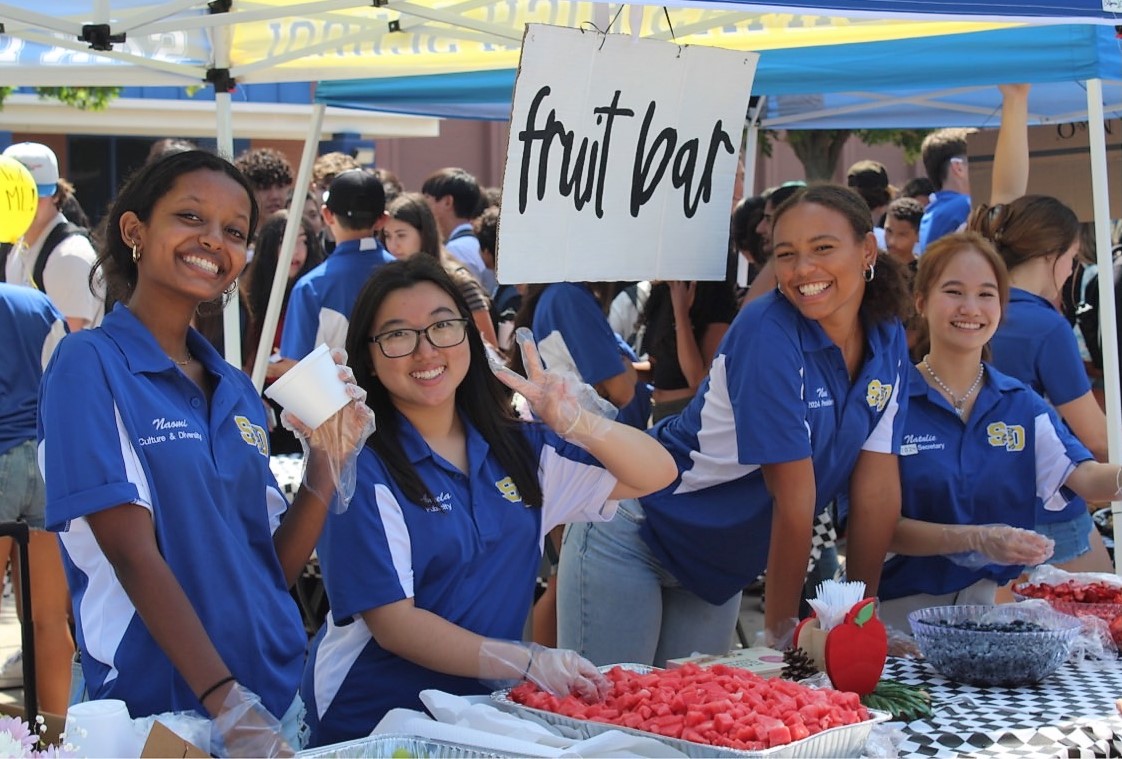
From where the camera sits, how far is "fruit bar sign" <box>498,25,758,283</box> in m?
2.99

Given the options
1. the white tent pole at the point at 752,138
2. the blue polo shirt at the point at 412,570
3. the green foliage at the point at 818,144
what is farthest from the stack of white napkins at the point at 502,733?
the green foliage at the point at 818,144

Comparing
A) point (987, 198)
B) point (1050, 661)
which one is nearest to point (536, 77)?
point (1050, 661)

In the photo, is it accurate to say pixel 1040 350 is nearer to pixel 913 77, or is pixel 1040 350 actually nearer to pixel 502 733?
pixel 913 77

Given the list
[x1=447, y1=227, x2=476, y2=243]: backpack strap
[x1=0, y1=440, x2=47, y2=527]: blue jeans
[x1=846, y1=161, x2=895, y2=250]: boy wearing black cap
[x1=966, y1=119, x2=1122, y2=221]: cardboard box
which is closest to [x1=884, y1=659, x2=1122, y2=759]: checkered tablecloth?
[x1=0, y1=440, x2=47, y2=527]: blue jeans

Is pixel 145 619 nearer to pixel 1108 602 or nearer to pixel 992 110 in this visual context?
pixel 1108 602

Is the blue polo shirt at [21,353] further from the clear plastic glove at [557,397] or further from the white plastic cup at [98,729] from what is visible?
the white plastic cup at [98,729]

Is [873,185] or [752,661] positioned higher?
[873,185]

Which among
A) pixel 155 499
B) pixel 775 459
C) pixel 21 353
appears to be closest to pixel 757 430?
pixel 775 459

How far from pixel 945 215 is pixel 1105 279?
243cm

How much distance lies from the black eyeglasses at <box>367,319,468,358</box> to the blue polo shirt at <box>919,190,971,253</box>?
447cm

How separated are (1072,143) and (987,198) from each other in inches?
16.8

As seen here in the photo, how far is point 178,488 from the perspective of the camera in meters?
2.06

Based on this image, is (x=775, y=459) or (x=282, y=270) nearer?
(x=775, y=459)

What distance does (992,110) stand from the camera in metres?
7.30
